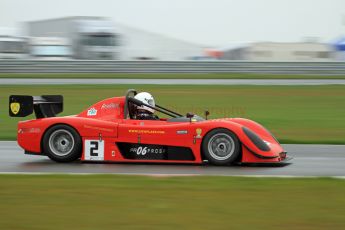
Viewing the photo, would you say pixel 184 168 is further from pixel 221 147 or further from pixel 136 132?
pixel 136 132

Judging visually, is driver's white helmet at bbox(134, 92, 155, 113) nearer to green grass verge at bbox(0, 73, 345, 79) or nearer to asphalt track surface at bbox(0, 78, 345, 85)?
asphalt track surface at bbox(0, 78, 345, 85)

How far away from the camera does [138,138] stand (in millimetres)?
10008

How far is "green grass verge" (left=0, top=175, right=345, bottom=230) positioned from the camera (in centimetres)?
602

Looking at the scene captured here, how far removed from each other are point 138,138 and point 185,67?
1987 cm

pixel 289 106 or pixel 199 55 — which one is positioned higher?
pixel 199 55

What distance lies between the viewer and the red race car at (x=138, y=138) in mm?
9734

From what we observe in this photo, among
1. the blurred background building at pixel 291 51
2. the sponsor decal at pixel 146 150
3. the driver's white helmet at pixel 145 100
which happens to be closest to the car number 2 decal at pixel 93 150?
the sponsor decal at pixel 146 150

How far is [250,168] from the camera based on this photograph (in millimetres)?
9641

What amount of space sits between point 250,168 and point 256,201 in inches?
107

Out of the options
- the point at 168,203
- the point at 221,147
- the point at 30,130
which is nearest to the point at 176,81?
the point at 30,130

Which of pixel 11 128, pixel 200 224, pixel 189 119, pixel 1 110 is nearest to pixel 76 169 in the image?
pixel 189 119

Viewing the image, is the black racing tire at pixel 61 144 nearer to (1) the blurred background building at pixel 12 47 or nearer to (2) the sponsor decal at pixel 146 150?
(2) the sponsor decal at pixel 146 150

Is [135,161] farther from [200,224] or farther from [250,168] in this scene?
[200,224]

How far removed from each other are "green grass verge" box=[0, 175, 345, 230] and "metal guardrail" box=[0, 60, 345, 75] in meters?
21.2
